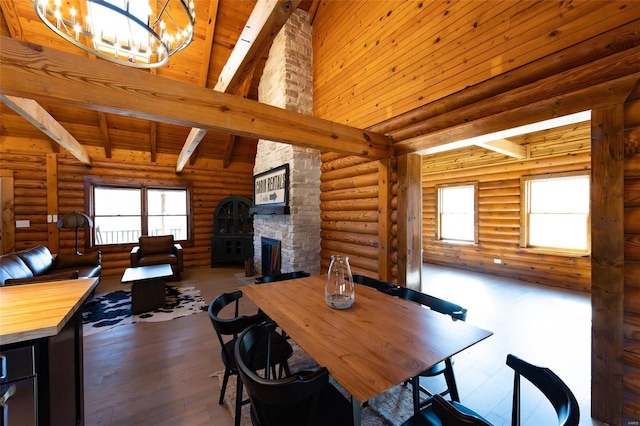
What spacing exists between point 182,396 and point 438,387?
211 cm

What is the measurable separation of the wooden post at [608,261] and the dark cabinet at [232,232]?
613cm

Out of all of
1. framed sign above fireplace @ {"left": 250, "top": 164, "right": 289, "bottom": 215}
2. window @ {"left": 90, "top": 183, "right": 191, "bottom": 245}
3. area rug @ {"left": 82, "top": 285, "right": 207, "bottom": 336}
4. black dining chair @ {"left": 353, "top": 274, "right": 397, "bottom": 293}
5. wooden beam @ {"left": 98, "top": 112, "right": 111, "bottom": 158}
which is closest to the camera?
black dining chair @ {"left": 353, "top": 274, "right": 397, "bottom": 293}

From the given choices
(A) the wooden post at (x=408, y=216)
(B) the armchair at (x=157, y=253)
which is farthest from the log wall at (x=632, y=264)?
(B) the armchair at (x=157, y=253)

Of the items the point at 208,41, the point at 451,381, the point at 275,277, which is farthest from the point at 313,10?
the point at 451,381

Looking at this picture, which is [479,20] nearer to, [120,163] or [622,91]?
[622,91]

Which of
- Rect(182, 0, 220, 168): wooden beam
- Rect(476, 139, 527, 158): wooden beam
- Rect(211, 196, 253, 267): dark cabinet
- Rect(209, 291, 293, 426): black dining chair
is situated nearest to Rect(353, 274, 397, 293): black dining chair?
Rect(209, 291, 293, 426): black dining chair

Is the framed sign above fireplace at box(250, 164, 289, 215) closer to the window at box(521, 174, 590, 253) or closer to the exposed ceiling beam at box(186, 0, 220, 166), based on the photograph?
the exposed ceiling beam at box(186, 0, 220, 166)

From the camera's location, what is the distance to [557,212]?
5.07 meters

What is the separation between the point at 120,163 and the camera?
6.22m

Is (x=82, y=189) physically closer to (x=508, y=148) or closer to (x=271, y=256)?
(x=271, y=256)

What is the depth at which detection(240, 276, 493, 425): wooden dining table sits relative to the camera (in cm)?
101

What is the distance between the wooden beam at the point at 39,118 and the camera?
2562mm

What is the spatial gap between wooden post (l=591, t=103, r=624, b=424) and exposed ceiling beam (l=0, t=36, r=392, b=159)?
213 cm

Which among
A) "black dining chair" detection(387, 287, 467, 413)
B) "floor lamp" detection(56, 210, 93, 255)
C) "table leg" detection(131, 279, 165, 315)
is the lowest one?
"table leg" detection(131, 279, 165, 315)
